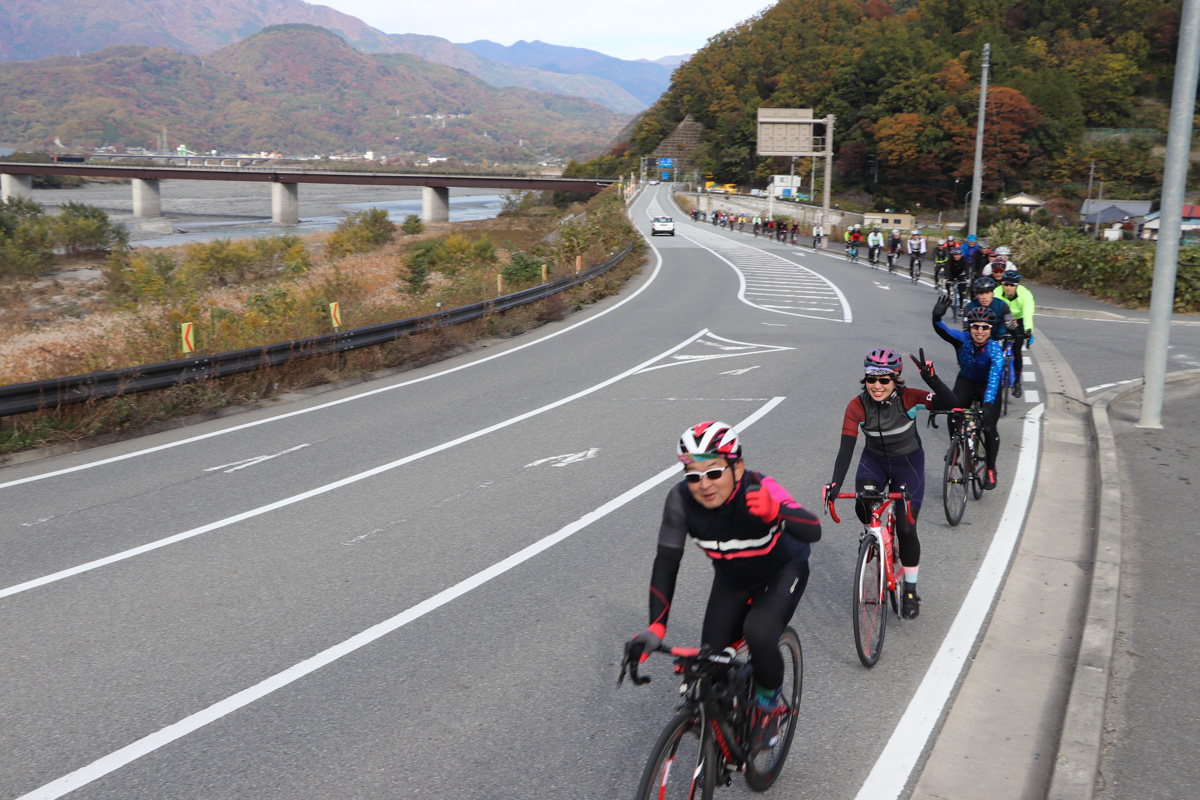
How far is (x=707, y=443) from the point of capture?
12.0 feet

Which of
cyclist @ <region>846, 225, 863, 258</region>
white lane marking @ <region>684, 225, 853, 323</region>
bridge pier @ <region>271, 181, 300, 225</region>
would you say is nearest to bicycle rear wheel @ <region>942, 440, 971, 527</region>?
white lane marking @ <region>684, 225, 853, 323</region>

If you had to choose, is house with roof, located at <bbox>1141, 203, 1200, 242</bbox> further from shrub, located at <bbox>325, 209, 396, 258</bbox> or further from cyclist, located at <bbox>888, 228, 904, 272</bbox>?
shrub, located at <bbox>325, 209, 396, 258</bbox>

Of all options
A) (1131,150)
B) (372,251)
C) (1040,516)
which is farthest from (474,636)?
(1131,150)

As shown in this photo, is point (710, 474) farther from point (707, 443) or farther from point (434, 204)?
point (434, 204)

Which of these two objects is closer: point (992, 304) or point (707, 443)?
point (707, 443)

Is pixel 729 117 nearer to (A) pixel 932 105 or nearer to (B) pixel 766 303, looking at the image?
(A) pixel 932 105

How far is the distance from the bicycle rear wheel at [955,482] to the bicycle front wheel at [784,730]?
3.89m

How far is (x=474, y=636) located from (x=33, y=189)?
16778cm

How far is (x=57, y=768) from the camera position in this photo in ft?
14.0

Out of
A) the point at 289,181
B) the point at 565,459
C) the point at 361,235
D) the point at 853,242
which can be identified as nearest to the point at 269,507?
the point at 565,459

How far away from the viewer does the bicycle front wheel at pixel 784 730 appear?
A: 13.2ft

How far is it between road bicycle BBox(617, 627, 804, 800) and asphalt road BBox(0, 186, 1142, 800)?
0.58 m

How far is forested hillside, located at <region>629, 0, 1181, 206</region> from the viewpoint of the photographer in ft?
342

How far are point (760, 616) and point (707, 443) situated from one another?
0.81 meters
